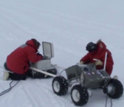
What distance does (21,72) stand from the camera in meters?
6.58

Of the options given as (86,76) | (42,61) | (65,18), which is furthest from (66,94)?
(65,18)

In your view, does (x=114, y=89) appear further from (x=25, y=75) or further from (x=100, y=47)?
(x=25, y=75)

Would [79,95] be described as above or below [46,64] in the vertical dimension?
below

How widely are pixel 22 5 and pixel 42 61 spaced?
10.8 meters

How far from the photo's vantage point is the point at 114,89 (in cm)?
538

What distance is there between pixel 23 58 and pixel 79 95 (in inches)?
73.5

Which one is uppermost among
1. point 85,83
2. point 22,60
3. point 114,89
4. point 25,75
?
point 22,60

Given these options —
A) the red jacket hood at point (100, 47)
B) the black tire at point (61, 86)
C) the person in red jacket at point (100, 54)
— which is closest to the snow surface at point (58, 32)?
the black tire at point (61, 86)

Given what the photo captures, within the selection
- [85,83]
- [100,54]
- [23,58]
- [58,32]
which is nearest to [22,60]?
[23,58]

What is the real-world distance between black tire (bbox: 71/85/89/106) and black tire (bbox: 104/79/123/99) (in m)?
0.47

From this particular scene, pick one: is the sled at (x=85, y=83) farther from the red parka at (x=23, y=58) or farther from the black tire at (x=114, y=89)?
the red parka at (x=23, y=58)

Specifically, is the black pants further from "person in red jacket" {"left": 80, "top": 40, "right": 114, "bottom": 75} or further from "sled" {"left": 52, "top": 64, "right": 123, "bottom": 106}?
"person in red jacket" {"left": 80, "top": 40, "right": 114, "bottom": 75}

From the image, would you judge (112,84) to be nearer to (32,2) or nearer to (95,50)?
(95,50)

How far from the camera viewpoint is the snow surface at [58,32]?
5.67 metres
